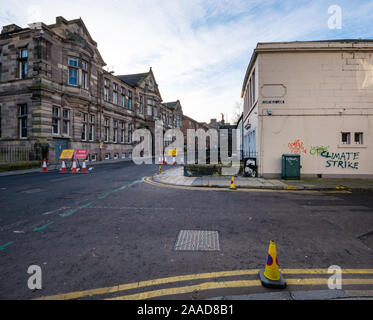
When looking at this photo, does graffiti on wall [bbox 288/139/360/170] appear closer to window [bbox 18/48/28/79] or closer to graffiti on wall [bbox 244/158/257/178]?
graffiti on wall [bbox 244/158/257/178]

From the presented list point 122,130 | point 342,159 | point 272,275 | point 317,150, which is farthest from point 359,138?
point 122,130

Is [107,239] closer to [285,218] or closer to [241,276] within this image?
[241,276]

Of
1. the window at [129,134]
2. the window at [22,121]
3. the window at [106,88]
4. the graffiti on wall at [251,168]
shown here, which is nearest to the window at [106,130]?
the window at [106,88]

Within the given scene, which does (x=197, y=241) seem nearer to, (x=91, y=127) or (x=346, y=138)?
(x=346, y=138)

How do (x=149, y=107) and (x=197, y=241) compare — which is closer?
(x=197, y=241)

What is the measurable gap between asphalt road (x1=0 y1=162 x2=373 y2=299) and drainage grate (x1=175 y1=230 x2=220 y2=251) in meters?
0.13

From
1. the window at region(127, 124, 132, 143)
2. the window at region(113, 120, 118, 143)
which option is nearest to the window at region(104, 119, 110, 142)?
the window at region(113, 120, 118, 143)

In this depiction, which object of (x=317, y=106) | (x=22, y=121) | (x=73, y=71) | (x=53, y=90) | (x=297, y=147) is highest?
(x=73, y=71)

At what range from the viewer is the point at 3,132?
61.6 ft

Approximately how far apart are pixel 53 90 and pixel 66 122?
10.7 ft

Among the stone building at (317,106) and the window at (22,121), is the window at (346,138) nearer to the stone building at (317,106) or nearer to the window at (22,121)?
the stone building at (317,106)

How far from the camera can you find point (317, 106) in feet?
37.9

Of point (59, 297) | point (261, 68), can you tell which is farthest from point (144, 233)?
→ point (261, 68)

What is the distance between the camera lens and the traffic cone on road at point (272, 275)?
→ 7.87 feet
